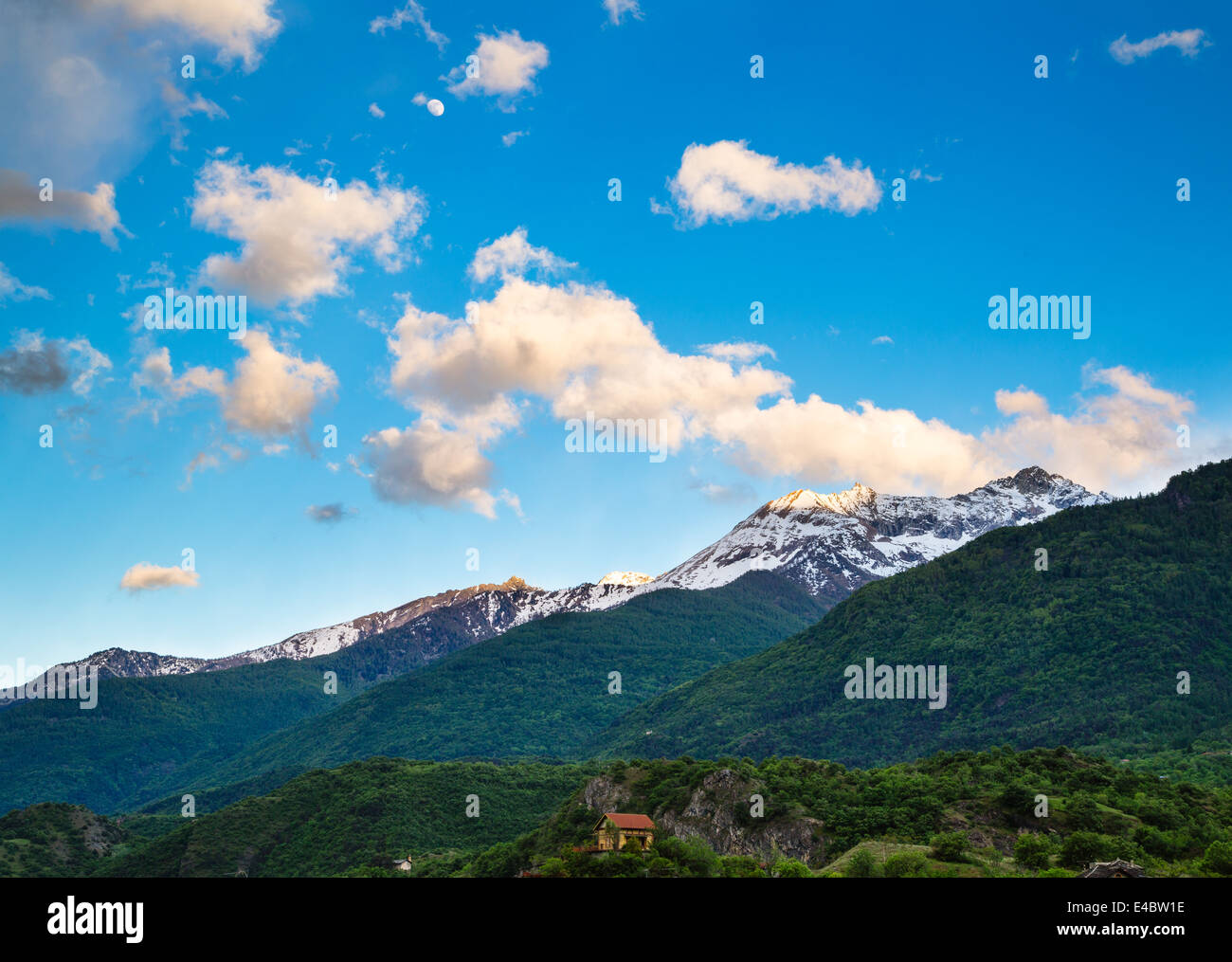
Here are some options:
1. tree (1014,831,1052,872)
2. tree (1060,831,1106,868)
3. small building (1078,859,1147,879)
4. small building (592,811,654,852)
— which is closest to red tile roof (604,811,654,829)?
small building (592,811,654,852)

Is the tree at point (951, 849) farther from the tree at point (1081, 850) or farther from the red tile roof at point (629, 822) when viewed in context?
the red tile roof at point (629, 822)

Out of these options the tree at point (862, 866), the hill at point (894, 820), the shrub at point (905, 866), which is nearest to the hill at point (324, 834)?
the hill at point (894, 820)

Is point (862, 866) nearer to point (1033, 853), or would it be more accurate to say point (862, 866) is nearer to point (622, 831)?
point (1033, 853)

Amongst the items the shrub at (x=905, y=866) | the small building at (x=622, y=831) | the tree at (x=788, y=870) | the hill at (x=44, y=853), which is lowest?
the hill at (x=44, y=853)

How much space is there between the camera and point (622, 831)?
4176 inches

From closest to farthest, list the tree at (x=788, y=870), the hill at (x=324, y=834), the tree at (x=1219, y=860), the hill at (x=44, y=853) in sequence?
the tree at (x=1219, y=860) → the tree at (x=788, y=870) → the hill at (x=324, y=834) → the hill at (x=44, y=853)

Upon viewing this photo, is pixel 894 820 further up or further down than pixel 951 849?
further down

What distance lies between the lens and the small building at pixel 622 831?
105 meters

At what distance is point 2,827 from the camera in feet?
650

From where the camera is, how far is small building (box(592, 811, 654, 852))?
105312mm

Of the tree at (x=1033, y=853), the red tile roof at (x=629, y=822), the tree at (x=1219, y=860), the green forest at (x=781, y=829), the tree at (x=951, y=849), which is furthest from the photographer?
the red tile roof at (x=629, y=822)

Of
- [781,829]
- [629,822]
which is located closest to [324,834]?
[629,822]
